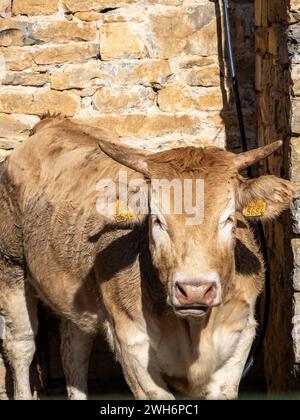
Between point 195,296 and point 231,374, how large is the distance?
39.8 inches

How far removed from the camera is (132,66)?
7.84 metres

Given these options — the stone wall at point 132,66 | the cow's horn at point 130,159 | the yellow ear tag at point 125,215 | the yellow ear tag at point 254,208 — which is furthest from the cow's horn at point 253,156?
the stone wall at point 132,66

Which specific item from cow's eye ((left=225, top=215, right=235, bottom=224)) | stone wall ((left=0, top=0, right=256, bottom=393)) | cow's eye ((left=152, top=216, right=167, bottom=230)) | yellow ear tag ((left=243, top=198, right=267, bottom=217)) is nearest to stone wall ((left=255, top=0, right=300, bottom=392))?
stone wall ((left=0, top=0, right=256, bottom=393))

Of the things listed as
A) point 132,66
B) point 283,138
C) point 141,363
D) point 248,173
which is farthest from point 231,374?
point 132,66

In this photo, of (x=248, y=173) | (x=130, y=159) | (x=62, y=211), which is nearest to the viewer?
(x=130, y=159)

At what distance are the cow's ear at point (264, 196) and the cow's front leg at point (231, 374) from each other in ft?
2.07

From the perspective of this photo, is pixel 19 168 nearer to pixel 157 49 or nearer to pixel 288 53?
pixel 157 49

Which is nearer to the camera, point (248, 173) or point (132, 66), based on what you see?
point (248, 173)

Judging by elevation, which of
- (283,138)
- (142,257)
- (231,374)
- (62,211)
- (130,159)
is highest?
(283,138)

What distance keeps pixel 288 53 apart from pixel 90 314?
1.84 meters

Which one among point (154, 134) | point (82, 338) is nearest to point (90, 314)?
point (82, 338)

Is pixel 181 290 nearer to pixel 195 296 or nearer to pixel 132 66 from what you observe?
pixel 195 296

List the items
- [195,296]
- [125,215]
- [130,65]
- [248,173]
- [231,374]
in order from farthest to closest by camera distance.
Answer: [130,65], [248,173], [231,374], [125,215], [195,296]

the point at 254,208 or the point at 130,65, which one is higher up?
the point at 130,65
